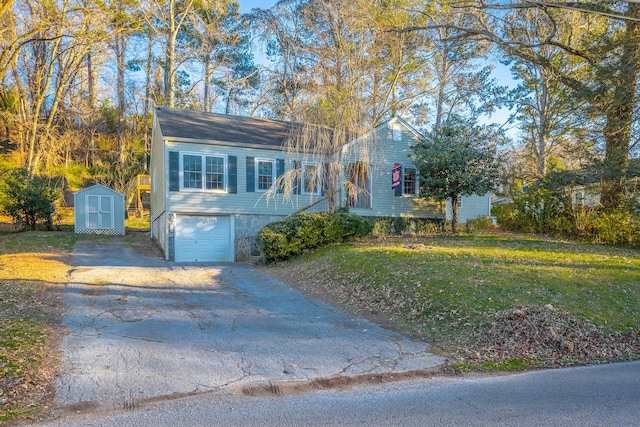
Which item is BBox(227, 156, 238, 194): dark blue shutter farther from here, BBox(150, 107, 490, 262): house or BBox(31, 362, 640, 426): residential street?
BBox(31, 362, 640, 426): residential street

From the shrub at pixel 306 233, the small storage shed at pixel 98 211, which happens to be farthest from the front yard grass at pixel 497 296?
the small storage shed at pixel 98 211

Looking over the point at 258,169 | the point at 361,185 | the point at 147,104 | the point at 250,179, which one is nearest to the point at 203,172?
the point at 250,179

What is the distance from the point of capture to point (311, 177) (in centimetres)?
1567

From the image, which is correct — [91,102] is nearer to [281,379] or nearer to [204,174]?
[204,174]

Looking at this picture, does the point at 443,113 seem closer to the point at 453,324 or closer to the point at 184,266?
the point at 184,266

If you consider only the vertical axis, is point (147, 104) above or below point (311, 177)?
above

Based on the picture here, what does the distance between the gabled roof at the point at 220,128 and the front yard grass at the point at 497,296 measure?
654 centimetres

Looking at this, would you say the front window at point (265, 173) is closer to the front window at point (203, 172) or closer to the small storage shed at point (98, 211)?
the front window at point (203, 172)

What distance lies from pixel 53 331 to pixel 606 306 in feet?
30.2

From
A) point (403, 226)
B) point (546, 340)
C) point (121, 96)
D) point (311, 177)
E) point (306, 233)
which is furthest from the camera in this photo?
point (121, 96)

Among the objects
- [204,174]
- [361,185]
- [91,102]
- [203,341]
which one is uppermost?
[91,102]

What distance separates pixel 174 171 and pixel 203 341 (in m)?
10.4

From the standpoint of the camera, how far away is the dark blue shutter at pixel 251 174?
1648cm

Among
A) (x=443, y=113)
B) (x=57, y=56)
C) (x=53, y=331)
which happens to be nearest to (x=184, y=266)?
(x=53, y=331)
